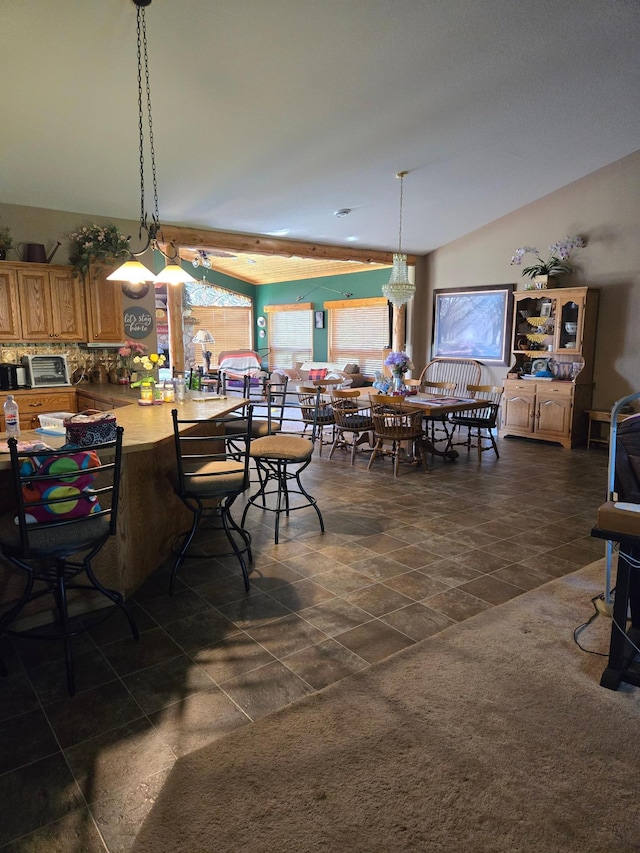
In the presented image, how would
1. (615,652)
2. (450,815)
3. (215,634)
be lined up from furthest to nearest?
(215,634)
(615,652)
(450,815)

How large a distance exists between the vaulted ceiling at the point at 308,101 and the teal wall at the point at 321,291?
4.53m

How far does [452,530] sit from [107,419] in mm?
2565

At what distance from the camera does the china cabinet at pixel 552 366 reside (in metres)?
6.92

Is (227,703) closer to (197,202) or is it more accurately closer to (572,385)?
(197,202)

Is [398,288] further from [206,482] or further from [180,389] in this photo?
[206,482]

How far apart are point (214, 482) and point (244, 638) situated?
86cm

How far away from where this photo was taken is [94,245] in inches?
222

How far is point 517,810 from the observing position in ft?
5.48

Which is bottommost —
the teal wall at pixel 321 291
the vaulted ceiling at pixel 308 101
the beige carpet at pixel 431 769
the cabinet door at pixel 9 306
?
the beige carpet at pixel 431 769

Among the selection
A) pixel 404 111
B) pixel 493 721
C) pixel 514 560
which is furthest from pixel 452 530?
pixel 404 111

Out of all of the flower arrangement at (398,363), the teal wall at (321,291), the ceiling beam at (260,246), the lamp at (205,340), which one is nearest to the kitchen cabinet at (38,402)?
the ceiling beam at (260,246)

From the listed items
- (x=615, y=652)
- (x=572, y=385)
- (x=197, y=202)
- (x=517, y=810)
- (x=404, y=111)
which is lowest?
(x=517, y=810)

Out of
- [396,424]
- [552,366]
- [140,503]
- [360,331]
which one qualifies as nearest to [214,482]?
[140,503]

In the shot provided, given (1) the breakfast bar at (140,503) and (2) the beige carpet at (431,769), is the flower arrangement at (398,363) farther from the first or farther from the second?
(2) the beige carpet at (431,769)
